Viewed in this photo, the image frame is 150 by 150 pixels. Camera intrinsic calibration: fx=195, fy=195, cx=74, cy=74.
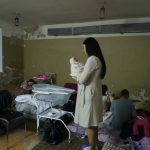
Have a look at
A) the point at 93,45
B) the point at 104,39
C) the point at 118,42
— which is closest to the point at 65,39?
the point at 104,39

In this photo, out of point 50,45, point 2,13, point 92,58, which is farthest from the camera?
point 50,45

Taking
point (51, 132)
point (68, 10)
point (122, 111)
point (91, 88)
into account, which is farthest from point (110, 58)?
point (91, 88)

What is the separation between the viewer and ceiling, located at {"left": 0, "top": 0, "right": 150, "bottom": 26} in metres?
3.51

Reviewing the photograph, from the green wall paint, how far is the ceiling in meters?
0.63

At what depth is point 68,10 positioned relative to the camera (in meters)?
4.01

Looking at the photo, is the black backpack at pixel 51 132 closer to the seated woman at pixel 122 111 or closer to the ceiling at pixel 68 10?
the seated woman at pixel 122 111

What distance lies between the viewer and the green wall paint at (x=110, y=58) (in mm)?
4648

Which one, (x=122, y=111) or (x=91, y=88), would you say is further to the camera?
(x=122, y=111)

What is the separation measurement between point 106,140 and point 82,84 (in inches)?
45.1

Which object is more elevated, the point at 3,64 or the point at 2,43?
the point at 2,43

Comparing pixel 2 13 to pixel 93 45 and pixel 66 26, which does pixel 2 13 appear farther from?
pixel 93 45

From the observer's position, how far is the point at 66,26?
17.4ft

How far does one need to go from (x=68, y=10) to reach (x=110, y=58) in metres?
1.67

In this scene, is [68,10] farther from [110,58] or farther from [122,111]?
[122,111]
